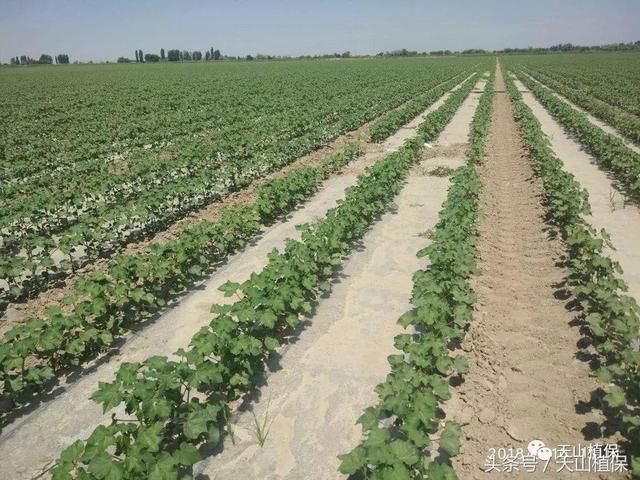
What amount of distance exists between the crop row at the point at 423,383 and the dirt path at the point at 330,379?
31cm

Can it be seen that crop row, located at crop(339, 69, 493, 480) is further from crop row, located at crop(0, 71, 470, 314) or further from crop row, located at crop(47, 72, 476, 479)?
crop row, located at crop(0, 71, 470, 314)

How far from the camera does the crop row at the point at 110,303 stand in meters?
4.51

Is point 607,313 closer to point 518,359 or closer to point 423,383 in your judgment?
point 518,359

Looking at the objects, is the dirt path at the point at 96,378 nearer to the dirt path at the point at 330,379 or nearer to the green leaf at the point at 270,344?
the green leaf at the point at 270,344

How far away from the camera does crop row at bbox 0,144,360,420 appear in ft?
14.8

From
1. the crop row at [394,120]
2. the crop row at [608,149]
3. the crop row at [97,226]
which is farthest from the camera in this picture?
the crop row at [394,120]

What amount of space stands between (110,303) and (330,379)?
3158 millimetres

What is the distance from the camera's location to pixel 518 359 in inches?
200

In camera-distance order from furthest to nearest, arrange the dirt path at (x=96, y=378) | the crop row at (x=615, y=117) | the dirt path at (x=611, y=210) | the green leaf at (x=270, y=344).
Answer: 1. the crop row at (x=615, y=117)
2. the dirt path at (x=611, y=210)
3. the green leaf at (x=270, y=344)
4. the dirt path at (x=96, y=378)

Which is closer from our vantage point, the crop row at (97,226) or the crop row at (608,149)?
the crop row at (97,226)

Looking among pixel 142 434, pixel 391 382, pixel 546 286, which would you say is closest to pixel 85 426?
pixel 142 434

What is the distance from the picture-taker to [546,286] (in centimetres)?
661

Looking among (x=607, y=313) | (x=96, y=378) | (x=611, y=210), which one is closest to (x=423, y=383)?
(x=607, y=313)

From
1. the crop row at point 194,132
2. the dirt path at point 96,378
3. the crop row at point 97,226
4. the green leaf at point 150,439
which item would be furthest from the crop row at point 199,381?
the crop row at point 194,132
